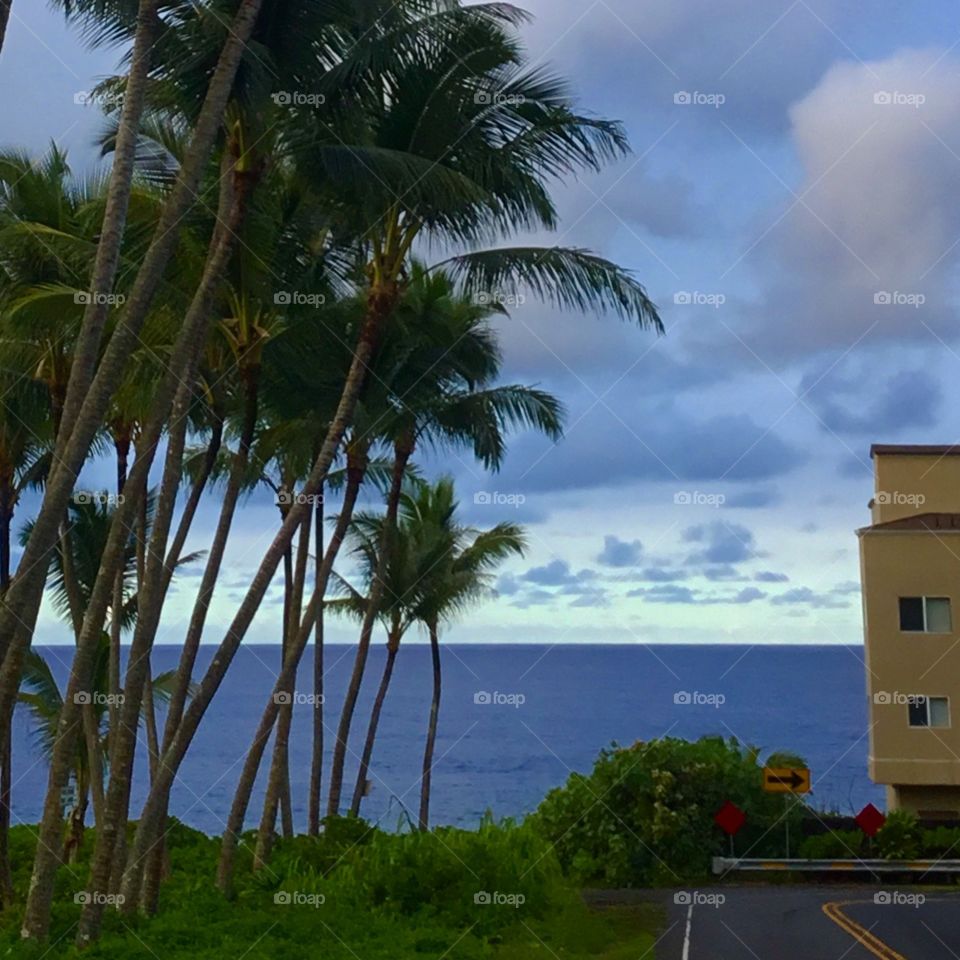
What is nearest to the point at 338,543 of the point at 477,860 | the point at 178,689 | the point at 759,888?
the point at 178,689

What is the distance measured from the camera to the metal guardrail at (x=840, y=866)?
23891mm

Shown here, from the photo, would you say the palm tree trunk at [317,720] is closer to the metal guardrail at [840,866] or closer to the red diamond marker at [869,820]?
the metal guardrail at [840,866]

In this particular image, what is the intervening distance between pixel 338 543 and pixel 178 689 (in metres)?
3.55

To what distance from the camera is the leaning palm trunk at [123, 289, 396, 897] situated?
14.5m

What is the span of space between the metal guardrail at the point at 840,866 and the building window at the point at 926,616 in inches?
265

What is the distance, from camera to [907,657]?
2988cm
